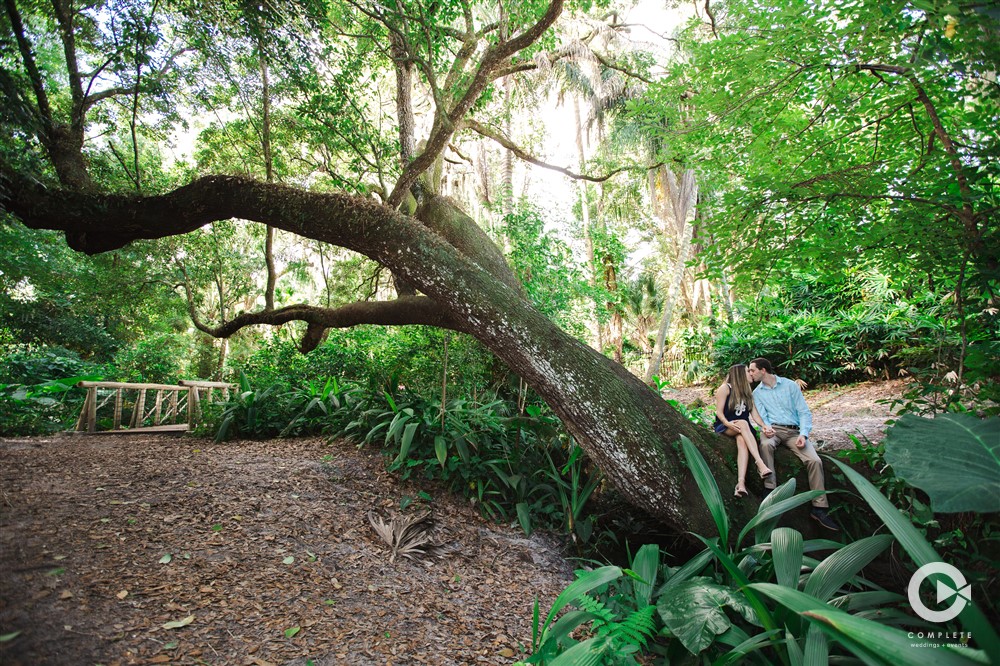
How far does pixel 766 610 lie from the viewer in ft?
6.98

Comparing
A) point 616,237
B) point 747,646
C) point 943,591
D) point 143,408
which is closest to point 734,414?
point 943,591

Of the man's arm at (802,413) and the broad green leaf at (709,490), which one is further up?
the man's arm at (802,413)

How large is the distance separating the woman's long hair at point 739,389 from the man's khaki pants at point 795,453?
0.96 ft

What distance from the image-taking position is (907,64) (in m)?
2.79

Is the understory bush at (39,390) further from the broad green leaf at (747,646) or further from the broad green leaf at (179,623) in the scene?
the broad green leaf at (747,646)

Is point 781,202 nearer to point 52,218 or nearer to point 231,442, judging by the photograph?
point 52,218

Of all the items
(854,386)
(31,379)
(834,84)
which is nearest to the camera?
(834,84)

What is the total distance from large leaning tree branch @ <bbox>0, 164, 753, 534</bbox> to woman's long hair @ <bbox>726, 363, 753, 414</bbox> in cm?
35

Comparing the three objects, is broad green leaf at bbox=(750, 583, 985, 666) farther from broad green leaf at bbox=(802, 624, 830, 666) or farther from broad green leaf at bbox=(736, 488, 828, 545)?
broad green leaf at bbox=(736, 488, 828, 545)

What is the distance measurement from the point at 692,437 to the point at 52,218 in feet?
17.6

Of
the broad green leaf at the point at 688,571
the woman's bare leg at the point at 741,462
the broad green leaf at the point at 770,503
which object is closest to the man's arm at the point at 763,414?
the woman's bare leg at the point at 741,462

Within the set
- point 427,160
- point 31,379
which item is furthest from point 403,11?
point 31,379

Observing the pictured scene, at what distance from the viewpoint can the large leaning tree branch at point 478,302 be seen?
134 inches

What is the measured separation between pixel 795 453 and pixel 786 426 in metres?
0.22
